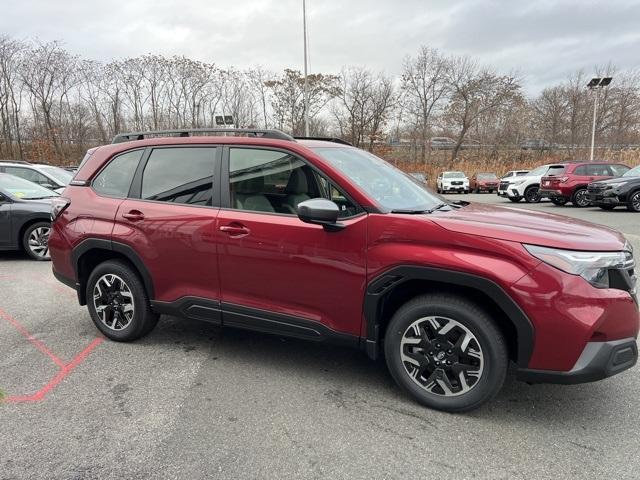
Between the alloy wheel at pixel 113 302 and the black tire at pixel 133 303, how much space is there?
2 cm

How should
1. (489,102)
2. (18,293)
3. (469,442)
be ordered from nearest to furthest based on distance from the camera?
(469,442)
(18,293)
(489,102)

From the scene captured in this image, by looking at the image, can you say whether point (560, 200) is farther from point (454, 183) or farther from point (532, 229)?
point (532, 229)

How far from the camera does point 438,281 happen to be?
9.38 ft

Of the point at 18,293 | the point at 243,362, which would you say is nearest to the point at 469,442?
the point at 243,362

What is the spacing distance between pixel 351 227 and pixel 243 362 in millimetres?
1551

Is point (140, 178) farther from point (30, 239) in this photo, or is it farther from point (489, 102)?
point (489, 102)

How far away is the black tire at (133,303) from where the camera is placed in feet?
13.1

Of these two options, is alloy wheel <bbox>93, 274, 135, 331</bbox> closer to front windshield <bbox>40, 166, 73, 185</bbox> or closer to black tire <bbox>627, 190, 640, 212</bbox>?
front windshield <bbox>40, 166, 73, 185</bbox>

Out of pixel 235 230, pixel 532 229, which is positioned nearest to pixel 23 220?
pixel 235 230

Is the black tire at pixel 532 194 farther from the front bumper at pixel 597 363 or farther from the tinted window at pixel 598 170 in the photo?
the front bumper at pixel 597 363

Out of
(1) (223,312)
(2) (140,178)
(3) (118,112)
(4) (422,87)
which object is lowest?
(1) (223,312)

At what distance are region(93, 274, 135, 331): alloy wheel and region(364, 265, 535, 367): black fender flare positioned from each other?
7.35 ft

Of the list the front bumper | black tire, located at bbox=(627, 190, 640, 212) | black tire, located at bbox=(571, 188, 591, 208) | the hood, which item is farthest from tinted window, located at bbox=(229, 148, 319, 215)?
black tire, located at bbox=(571, 188, 591, 208)

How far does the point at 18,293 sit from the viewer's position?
5891mm
